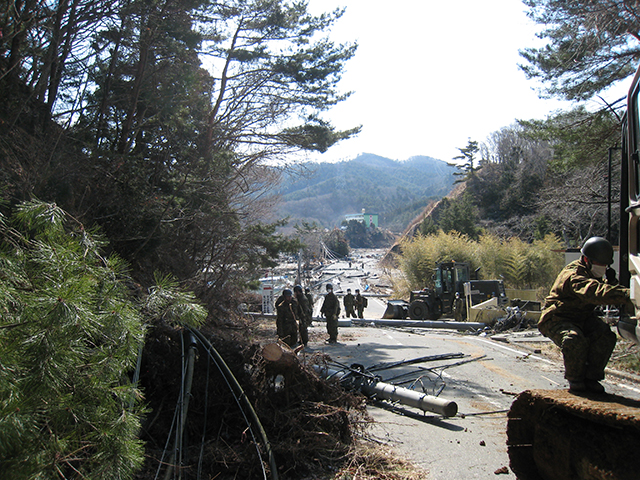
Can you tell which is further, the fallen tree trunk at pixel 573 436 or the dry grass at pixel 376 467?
the dry grass at pixel 376 467

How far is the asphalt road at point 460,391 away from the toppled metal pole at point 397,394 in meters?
0.16

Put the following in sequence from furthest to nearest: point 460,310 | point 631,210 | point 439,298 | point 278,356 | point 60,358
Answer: point 439,298 < point 460,310 < point 278,356 < point 631,210 < point 60,358

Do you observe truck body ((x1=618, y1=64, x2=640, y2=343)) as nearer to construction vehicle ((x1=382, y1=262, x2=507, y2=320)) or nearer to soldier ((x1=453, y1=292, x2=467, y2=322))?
soldier ((x1=453, y1=292, x2=467, y2=322))

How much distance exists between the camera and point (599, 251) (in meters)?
3.69

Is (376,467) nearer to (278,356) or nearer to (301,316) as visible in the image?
(278,356)

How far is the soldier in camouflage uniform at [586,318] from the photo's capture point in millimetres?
3602

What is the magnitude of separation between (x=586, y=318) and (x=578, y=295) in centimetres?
37

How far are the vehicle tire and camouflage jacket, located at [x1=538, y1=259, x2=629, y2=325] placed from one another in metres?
18.9

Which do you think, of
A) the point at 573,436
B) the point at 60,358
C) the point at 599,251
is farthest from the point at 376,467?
the point at 60,358

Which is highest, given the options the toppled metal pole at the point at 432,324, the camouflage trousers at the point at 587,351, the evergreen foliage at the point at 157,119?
the evergreen foliage at the point at 157,119

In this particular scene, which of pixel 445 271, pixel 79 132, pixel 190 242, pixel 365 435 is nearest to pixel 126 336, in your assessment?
pixel 365 435

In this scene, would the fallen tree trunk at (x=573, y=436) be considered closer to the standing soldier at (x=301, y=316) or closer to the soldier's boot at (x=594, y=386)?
the soldier's boot at (x=594, y=386)

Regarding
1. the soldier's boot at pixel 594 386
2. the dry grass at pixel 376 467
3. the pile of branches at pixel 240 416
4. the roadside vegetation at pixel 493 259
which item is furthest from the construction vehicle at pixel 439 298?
the soldier's boot at pixel 594 386

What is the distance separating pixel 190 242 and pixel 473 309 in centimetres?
1176
